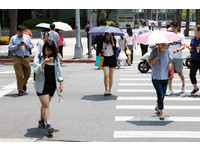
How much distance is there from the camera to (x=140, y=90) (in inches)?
442

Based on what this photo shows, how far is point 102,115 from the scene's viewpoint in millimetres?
8203

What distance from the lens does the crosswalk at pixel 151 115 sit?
263 inches

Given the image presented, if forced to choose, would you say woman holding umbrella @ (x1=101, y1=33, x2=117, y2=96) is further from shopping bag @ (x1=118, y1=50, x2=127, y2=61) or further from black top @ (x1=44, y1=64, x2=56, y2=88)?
shopping bag @ (x1=118, y1=50, x2=127, y2=61)

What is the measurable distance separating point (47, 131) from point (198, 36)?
203 inches

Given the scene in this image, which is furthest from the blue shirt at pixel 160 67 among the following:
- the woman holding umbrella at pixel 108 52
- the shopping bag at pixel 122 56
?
the shopping bag at pixel 122 56

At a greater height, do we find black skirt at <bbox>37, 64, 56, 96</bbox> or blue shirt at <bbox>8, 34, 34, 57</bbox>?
blue shirt at <bbox>8, 34, 34, 57</bbox>

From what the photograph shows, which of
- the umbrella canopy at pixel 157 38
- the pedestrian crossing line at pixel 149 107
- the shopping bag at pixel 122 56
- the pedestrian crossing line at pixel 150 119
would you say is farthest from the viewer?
the shopping bag at pixel 122 56

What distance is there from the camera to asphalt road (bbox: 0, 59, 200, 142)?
6.68 metres

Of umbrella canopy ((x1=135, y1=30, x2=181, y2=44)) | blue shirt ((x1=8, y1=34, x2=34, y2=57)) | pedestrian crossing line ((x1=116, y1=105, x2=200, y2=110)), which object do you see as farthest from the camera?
blue shirt ((x1=8, y1=34, x2=34, y2=57))

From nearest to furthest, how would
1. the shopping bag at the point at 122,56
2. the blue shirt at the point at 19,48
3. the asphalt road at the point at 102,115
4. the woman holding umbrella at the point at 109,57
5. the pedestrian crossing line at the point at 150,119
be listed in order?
the asphalt road at the point at 102,115, the pedestrian crossing line at the point at 150,119, the blue shirt at the point at 19,48, the woman holding umbrella at the point at 109,57, the shopping bag at the point at 122,56

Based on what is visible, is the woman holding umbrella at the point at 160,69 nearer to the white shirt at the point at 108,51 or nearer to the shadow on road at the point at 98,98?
the shadow on road at the point at 98,98

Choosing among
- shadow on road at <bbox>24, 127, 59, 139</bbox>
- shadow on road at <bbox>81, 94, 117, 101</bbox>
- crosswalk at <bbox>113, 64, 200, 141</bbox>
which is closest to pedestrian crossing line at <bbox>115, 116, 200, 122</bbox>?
crosswalk at <bbox>113, 64, 200, 141</bbox>

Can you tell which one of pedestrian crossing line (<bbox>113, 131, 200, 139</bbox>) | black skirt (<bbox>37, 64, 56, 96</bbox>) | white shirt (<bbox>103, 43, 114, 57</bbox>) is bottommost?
pedestrian crossing line (<bbox>113, 131, 200, 139</bbox>)

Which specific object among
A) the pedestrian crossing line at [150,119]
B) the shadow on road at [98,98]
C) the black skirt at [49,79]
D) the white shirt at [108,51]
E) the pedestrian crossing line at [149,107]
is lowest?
the pedestrian crossing line at [150,119]
